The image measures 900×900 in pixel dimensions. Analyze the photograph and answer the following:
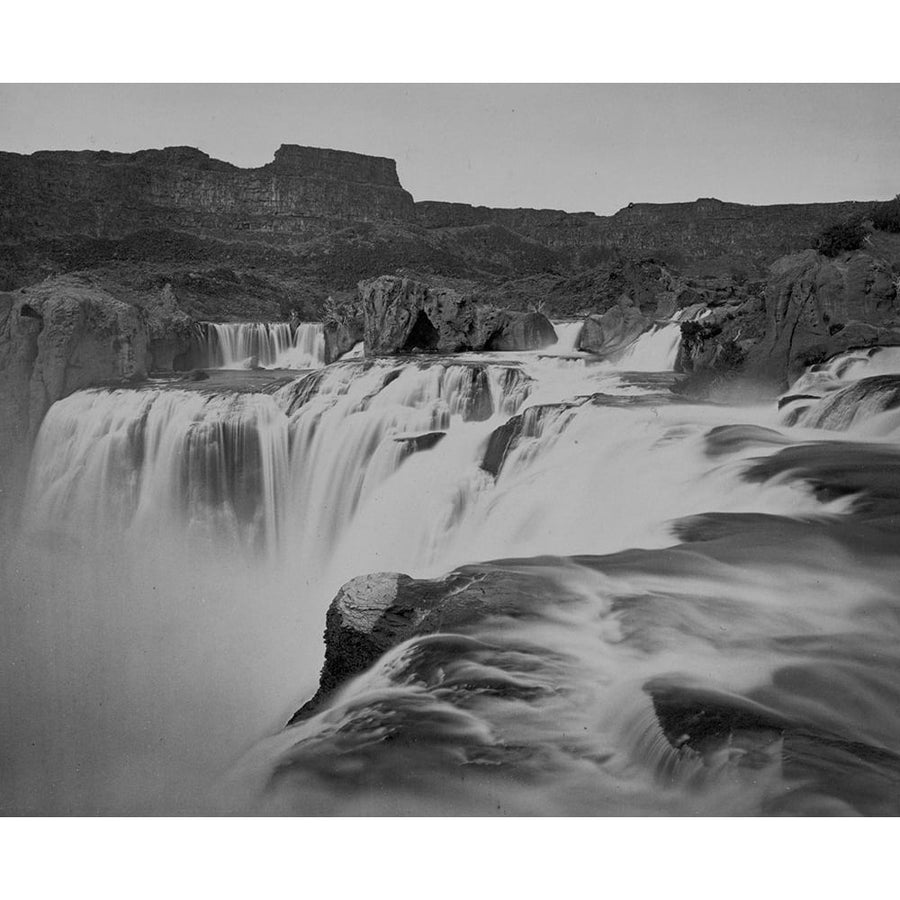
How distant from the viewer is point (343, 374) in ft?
12.1

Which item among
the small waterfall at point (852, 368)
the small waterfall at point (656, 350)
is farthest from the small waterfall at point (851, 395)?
the small waterfall at point (656, 350)

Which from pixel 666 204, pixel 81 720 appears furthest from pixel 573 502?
pixel 81 720

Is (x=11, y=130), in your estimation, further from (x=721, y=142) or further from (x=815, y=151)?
(x=815, y=151)

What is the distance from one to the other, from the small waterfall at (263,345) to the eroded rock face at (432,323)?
0.26 meters

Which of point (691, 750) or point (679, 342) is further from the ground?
point (679, 342)

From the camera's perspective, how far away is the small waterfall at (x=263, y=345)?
12.2 ft

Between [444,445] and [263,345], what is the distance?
1024 millimetres

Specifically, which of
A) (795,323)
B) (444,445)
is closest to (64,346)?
(444,445)

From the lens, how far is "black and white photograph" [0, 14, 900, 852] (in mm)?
3225

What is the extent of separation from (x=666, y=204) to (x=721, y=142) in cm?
36

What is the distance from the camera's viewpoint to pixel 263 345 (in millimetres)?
3766

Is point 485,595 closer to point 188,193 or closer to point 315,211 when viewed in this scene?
point 315,211

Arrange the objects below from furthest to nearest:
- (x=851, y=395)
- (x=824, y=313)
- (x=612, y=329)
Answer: (x=612, y=329) < (x=824, y=313) < (x=851, y=395)

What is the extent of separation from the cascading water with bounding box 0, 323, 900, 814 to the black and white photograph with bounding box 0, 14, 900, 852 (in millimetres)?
15
